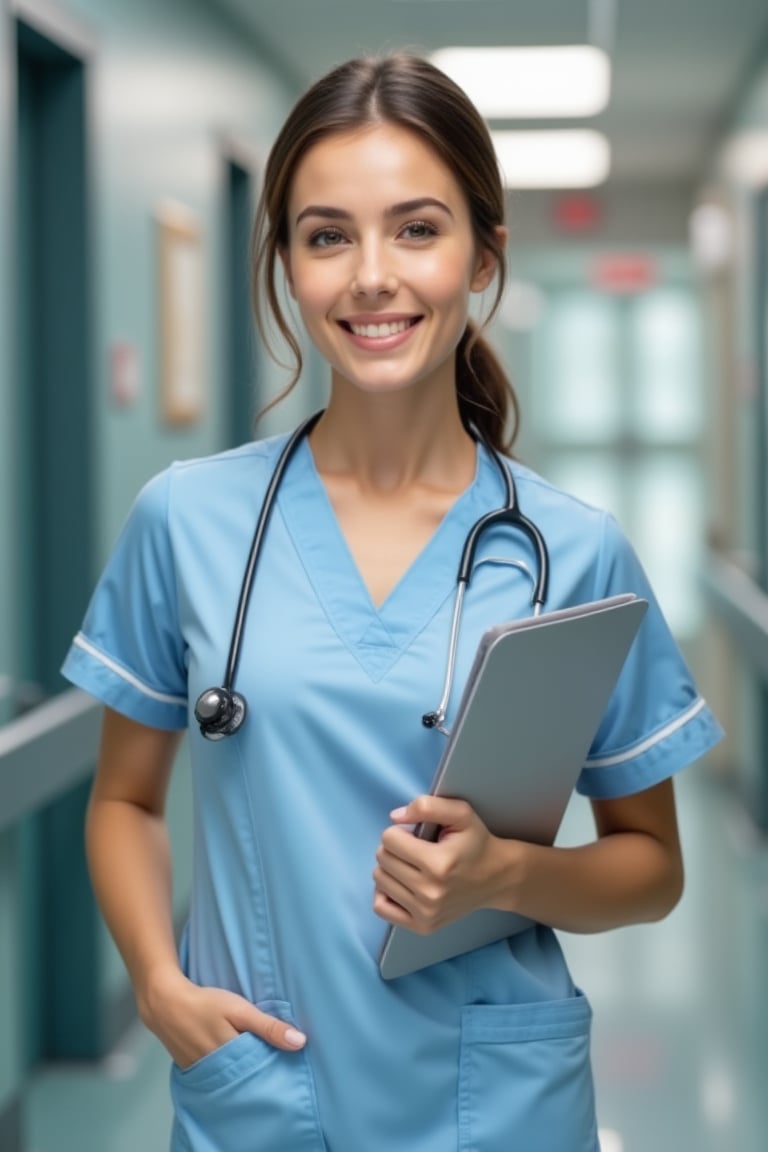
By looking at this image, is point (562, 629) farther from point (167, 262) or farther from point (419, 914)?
point (167, 262)

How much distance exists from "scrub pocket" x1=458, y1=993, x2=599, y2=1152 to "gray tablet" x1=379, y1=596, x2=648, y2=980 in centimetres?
6

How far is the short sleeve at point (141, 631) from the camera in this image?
119 centimetres

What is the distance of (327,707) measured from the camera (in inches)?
43.1

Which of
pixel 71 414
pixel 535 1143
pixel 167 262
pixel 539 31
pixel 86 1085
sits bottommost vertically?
pixel 86 1085

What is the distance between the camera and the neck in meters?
1.20

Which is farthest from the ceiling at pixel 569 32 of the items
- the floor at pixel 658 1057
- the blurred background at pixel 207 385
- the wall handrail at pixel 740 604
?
the floor at pixel 658 1057

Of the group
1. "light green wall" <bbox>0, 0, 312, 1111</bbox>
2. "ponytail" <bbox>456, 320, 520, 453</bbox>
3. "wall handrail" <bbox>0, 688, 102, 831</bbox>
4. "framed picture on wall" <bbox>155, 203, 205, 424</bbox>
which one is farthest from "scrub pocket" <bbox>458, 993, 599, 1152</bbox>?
"framed picture on wall" <bbox>155, 203, 205, 424</bbox>

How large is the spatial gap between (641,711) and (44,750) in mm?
1441

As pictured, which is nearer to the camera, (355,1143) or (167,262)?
(355,1143)

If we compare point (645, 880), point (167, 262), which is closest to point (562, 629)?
point (645, 880)

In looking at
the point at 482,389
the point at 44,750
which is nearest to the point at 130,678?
the point at 482,389

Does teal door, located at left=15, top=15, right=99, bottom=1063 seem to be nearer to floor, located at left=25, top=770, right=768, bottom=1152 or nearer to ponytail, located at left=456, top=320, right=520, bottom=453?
floor, located at left=25, top=770, right=768, bottom=1152

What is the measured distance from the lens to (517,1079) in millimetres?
1111

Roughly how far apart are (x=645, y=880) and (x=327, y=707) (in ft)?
0.96
